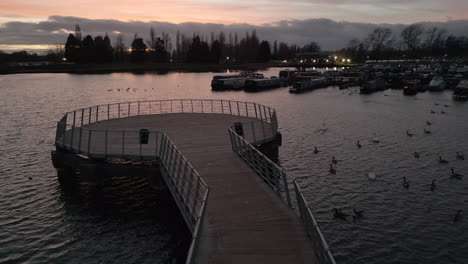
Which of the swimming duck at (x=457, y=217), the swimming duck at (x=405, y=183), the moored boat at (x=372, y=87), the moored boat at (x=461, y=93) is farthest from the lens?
the moored boat at (x=372, y=87)

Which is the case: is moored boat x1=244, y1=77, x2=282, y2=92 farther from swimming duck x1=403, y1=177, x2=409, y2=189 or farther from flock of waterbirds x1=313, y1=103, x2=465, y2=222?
swimming duck x1=403, y1=177, x2=409, y2=189

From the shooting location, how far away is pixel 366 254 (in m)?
15.4

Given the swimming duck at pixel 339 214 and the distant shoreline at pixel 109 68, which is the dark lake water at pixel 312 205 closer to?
the swimming duck at pixel 339 214

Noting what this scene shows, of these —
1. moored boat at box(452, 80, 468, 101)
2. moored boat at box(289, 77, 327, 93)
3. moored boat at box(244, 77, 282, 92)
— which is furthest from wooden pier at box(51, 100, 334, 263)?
moored boat at box(244, 77, 282, 92)

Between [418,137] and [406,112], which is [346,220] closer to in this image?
[418,137]

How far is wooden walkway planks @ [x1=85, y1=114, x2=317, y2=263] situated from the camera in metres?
9.06

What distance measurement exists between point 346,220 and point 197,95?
6391 cm

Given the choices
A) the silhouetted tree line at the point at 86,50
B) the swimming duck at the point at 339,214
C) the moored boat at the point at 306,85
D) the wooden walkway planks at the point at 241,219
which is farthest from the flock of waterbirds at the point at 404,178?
the silhouetted tree line at the point at 86,50

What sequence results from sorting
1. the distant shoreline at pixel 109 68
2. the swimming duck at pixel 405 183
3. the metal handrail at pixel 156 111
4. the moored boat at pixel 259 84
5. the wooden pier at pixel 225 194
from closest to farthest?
the wooden pier at pixel 225 194 → the swimming duck at pixel 405 183 → the metal handrail at pixel 156 111 → the moored boat at pixel 259 84 → the distant shoreline at pixel 109 68

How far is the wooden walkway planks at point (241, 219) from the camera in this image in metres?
9.06

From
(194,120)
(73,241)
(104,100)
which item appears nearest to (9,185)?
(73,241)

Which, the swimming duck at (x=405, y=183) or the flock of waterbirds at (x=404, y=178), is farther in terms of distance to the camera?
the swimming duck at (x=405, y=183)

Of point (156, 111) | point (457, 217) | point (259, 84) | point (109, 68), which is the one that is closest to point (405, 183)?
point (457, 217)

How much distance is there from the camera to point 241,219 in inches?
439
